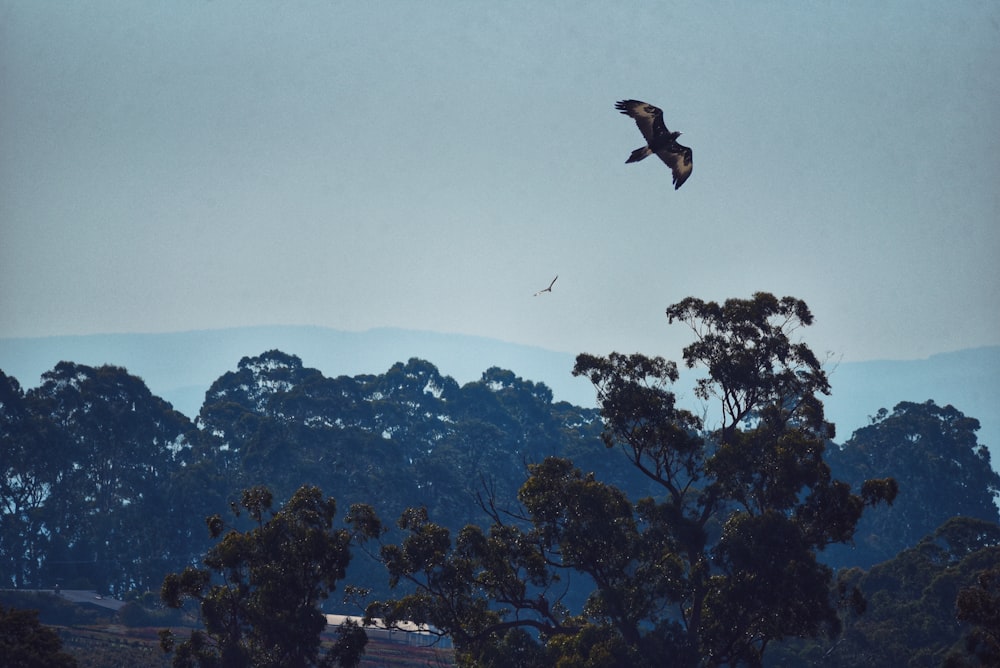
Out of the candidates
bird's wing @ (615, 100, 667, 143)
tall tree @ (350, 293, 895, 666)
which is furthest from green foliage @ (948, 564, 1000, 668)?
bird's wing @ (615, 100, 667, 143)

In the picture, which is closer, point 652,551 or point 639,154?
point 639,154

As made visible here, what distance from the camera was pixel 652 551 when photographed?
35.6m

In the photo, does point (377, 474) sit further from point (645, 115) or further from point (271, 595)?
point (645, 115)

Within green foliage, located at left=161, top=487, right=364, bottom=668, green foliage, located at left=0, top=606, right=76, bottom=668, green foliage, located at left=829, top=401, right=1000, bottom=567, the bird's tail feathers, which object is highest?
green foliage, located at left=829, top=401, right=1000, bottom=567

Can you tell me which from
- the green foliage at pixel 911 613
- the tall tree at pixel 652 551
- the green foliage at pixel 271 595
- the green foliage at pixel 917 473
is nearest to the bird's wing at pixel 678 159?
the tall tree at pixel 652 551

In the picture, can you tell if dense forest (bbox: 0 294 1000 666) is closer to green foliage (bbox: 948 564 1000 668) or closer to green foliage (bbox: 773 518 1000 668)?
green foliage (bbox: 773 518 1000 668)

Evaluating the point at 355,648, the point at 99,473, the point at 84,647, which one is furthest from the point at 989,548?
the point at 99,473

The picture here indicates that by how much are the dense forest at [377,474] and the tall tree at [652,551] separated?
22051 mm

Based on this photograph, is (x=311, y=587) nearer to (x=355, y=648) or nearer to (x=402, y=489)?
(x=355, y=648)

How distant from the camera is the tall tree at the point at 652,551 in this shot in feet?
110

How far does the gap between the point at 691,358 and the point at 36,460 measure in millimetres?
89565

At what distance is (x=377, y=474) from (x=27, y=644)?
83201 millimetres

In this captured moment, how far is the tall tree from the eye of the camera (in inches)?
1315

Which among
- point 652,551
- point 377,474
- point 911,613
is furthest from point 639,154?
point 377,474
